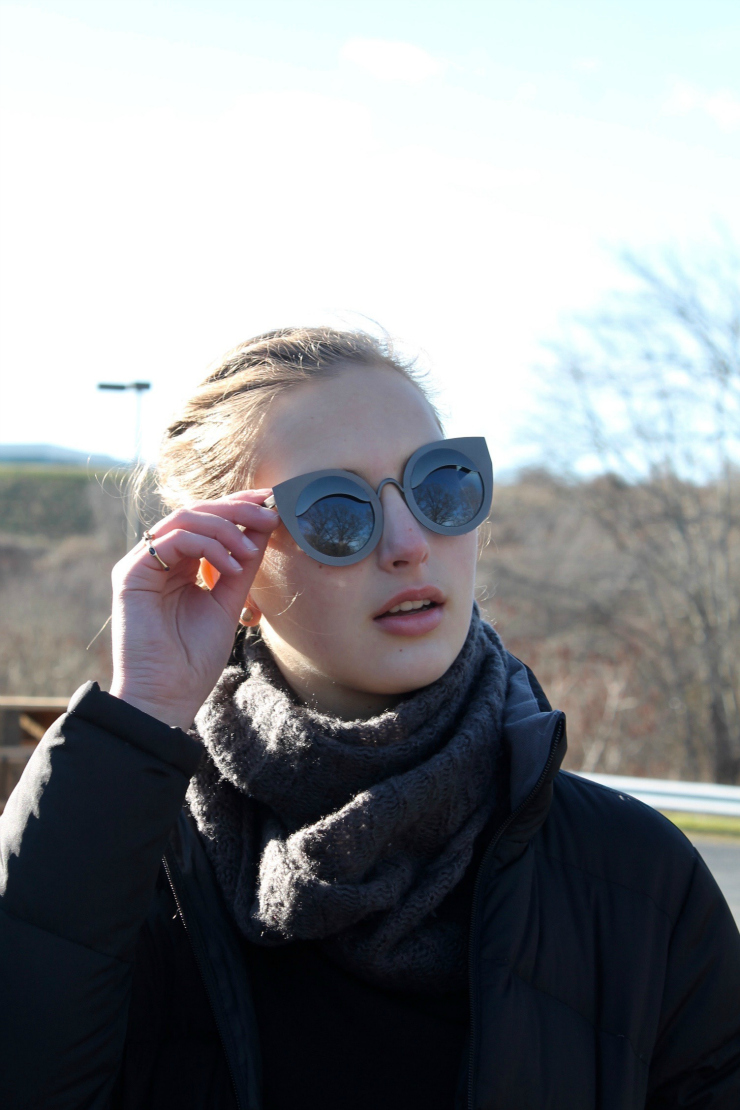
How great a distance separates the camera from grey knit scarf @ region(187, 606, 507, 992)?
1.58 metres

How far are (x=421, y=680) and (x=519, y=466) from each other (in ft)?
59.5

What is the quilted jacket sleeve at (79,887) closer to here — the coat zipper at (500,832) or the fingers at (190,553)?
the fingers at (190,553)

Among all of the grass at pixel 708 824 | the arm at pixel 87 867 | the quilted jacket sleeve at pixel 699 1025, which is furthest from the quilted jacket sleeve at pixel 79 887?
the grass at pixel 708 824

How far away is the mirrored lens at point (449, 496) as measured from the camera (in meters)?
1.71

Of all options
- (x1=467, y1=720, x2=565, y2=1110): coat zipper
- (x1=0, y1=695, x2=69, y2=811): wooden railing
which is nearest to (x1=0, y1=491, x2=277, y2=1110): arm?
(x1=467, y1=720, x2=565, y2=1110): coat zipper

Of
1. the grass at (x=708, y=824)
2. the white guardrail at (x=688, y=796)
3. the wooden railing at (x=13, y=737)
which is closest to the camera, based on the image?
the wooden railing at (x=13, y=737)

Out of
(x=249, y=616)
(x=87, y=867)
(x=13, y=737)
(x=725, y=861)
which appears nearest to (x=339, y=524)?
(x=249, y=616)

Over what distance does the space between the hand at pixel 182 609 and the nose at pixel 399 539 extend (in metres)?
0.21

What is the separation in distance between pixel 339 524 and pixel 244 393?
394 mm

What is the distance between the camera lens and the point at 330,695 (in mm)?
1775

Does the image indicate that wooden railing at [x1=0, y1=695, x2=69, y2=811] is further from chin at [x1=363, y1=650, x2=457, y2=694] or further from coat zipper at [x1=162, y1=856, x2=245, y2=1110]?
chin at [x1=363, y1=650, x2=457, y2=694]

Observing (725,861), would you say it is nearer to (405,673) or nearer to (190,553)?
(405,673)

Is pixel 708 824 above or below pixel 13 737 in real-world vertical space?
below

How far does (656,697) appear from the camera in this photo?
61.6ft
